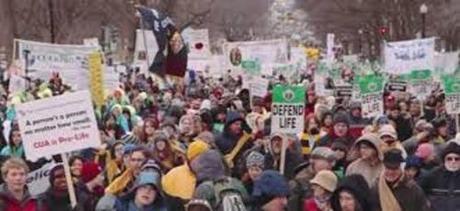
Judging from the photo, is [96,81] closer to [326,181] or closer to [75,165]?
[75,165]

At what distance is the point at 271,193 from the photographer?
796 cm

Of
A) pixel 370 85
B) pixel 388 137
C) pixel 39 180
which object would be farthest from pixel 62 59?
pixel 39 180

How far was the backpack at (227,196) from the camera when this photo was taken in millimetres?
8016

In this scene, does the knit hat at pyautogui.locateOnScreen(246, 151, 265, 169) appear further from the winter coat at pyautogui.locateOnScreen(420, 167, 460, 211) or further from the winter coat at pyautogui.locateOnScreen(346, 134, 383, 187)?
the winter coat at pyautogui.locateOnScreen(420, 167, 460, 211)

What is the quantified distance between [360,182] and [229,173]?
2625mm

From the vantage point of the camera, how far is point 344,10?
198 feet

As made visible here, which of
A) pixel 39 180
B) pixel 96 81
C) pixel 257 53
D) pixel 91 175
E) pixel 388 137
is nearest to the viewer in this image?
pixel 39 180

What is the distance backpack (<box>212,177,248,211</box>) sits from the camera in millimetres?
8016

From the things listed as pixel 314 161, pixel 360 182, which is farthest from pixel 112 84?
pixel 360 182

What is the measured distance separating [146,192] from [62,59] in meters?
11.5

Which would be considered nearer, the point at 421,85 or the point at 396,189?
the point at 396,189

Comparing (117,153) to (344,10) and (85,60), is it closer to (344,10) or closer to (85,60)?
(85,60)

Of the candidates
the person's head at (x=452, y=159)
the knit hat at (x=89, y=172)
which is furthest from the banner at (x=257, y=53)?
the person's head at (x=452, y=159)

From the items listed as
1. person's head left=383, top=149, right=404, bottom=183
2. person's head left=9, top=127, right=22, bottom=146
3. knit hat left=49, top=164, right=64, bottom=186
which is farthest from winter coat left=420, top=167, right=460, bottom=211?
person's head left=9, top=127, right=22, bottom=146
